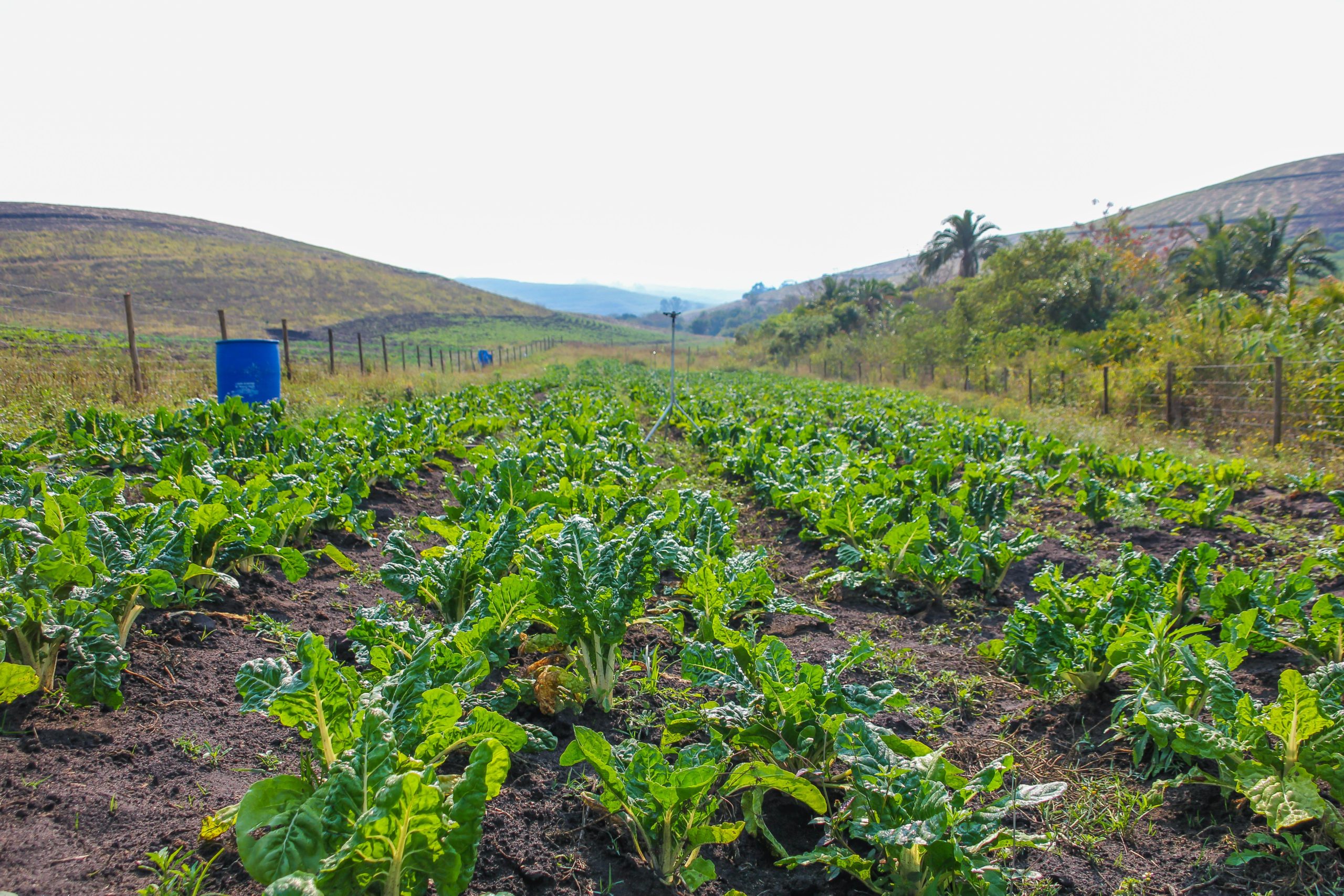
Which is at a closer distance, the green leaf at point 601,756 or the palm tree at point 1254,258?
the green leaf at point 601,756

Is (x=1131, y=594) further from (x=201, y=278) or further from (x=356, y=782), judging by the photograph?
(x=201, y=278)

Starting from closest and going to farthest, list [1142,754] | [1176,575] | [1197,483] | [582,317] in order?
[1142,754] < [1176,575] < [1197,483] < [582,317]

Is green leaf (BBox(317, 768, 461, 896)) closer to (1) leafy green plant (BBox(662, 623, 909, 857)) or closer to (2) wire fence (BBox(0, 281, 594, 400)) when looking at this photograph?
(1) leafy green plant (BBox(662, 623, 909, 857))

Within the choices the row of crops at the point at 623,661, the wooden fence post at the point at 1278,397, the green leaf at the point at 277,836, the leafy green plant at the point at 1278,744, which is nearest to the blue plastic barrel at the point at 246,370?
the row of crops at the point at 623,661

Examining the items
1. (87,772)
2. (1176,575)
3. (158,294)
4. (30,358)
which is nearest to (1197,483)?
(1176,575)

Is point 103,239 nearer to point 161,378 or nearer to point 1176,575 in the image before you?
point 161,378

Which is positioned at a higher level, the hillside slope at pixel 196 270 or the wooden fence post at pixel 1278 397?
the hillside slope at pixel 196 270

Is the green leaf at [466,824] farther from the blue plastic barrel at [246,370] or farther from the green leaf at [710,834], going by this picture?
the blue plastic barrel at [246,370]

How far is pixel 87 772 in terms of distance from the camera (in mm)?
2102

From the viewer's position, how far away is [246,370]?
33.0 ft

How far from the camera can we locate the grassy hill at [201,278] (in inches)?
2213

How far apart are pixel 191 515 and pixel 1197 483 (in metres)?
8.92

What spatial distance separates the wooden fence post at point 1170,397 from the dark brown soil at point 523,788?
11.8 m

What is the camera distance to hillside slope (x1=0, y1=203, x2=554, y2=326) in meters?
59.9
